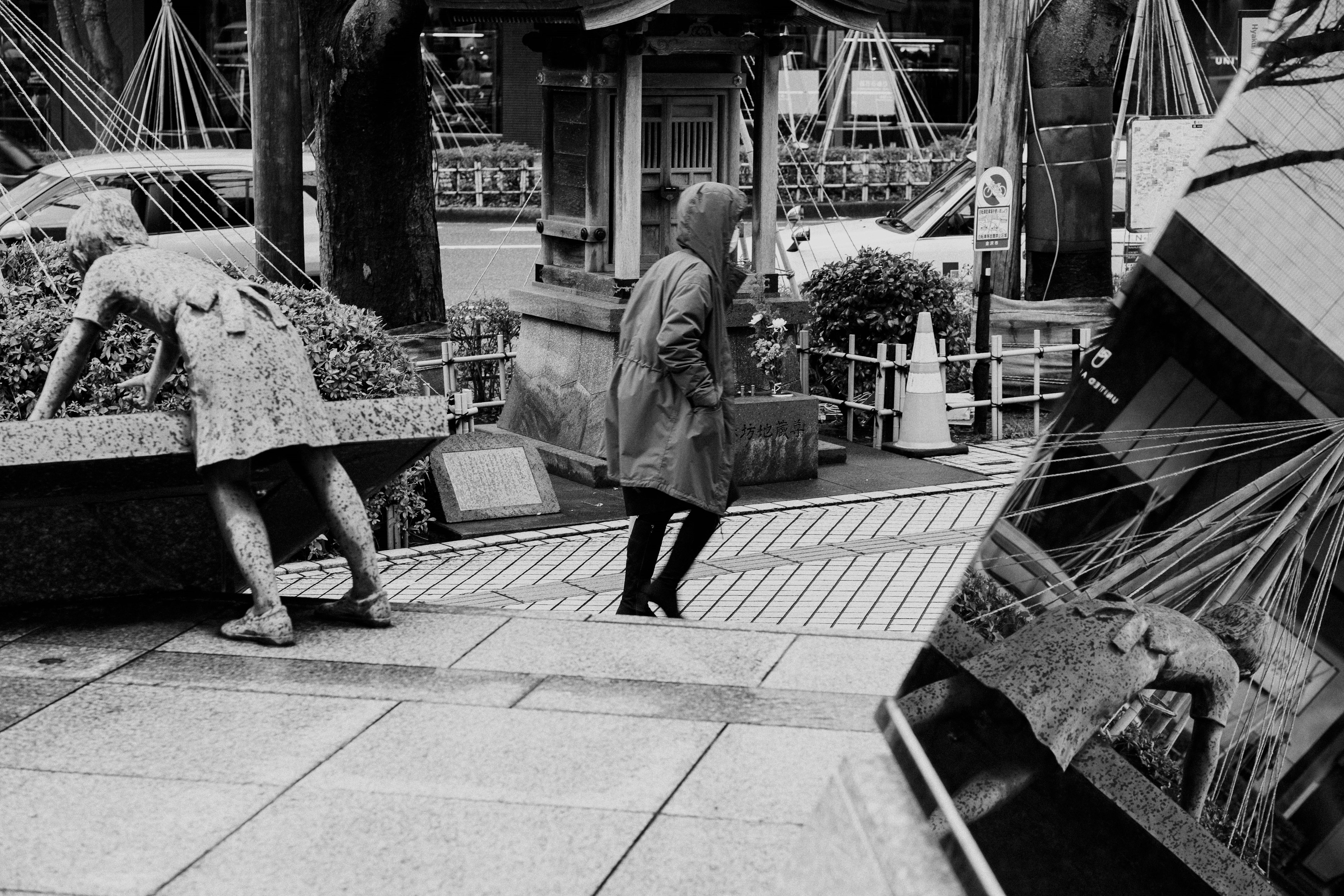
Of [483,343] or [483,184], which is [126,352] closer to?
[483,343]

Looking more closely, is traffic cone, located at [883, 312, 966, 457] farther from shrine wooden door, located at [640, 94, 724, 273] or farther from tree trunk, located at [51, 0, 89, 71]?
tree trunk, located at [51, 0, 89, 71]

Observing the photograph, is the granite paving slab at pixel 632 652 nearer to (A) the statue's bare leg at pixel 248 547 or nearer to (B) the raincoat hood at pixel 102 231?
(A) the statue's bare leg at pixel 248 547

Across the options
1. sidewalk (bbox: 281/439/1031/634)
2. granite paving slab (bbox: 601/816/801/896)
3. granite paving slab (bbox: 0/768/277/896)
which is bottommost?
sidewalk (bbox: 281/439/1031/634)

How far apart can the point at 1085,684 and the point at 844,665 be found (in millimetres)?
3723

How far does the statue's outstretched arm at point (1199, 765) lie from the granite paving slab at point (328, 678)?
3.35 meters

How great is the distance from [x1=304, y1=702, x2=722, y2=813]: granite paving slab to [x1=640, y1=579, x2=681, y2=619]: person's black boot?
66.4 inches

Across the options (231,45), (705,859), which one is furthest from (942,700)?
(231,45)

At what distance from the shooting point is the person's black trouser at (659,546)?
235 inches

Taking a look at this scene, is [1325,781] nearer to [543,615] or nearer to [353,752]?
[353,752]

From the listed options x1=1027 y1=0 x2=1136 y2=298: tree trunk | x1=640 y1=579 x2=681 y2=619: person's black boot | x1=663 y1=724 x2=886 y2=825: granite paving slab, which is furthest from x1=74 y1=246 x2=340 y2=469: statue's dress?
x1=1027 y1=0 x2=1136 y2=298: tree trunk

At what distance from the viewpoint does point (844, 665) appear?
492cm

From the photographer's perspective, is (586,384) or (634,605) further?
(586,384)

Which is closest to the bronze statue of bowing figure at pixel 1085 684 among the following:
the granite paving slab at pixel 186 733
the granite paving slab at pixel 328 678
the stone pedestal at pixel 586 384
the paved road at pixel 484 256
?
the granite paving slab at pixel 186 733

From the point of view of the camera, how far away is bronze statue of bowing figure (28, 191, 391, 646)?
4.95 m
